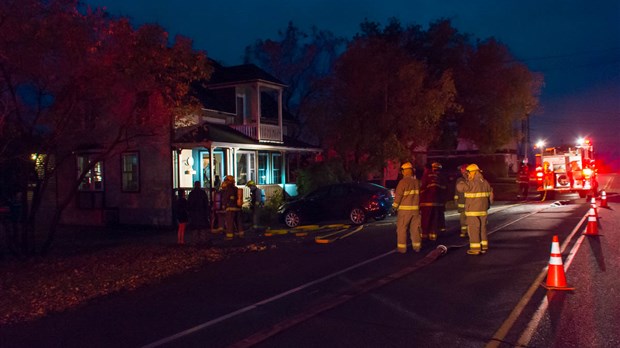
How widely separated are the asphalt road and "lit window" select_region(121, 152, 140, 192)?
11609 millimetres

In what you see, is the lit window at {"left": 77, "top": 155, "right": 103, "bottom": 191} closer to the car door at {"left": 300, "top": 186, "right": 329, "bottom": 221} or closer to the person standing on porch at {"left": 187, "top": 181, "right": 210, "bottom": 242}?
the car door at {"left": 300, "top": 186, "right": 329, "bottom": 221}

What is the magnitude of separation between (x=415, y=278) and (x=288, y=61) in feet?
104

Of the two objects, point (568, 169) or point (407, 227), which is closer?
point (407, 227)

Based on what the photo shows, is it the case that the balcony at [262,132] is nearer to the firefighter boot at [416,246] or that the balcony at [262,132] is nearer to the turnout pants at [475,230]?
the firefighter boot at [416,246]

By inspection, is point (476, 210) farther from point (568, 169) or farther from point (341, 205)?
point (568, 169)

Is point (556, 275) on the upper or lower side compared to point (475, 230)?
lower

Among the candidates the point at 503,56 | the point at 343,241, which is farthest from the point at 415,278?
the point at 503,56

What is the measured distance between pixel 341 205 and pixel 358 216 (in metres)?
0.69

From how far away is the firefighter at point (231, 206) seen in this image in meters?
15.3

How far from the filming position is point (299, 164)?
95.6 feet

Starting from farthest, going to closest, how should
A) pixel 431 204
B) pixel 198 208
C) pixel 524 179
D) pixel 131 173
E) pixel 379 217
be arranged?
pixel 524 179
pixel 131 173
pixel 379 217
pixel 198 208
pixel 431 204

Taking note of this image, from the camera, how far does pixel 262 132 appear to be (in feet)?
82.0

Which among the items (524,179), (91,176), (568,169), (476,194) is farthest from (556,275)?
(524,179)

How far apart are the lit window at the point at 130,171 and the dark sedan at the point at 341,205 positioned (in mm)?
6368
